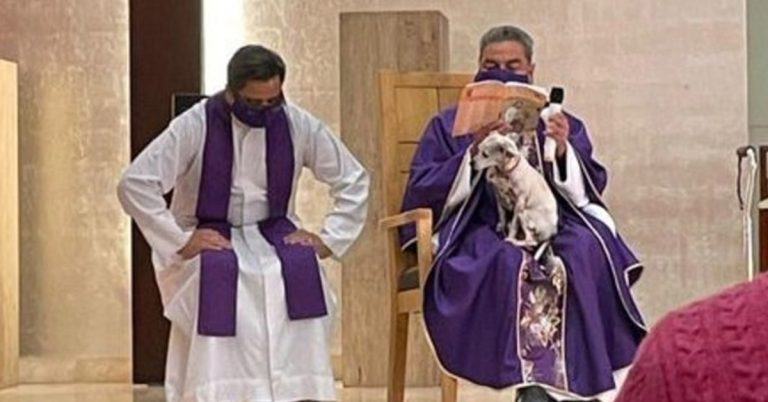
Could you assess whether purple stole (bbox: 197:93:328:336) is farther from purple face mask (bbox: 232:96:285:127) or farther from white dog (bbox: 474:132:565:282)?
white dog (bbox: 474:132:565:282)

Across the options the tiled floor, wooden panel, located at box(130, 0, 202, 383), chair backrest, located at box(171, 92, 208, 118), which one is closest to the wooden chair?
the tiled floor

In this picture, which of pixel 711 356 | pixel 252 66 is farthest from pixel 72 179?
pixel 711 356

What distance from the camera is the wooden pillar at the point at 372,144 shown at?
5633 millimetres

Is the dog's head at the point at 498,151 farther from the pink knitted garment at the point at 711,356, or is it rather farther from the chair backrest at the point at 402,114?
the pink knitted garment at the point at 711,356

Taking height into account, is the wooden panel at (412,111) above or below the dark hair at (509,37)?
below

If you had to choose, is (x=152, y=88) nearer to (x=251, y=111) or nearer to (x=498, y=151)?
(x=251, y=111)

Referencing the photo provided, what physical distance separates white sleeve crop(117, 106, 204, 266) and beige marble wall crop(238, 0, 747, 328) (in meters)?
2.80

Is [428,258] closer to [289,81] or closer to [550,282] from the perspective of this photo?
[550,282]

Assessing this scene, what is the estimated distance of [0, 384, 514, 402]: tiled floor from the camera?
16.9 feet

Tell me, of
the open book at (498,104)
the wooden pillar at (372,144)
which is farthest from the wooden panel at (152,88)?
the open book at (498,104)

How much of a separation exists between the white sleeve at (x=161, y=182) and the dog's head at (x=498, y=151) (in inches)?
30.9

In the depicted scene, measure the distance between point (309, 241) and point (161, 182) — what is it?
43 centimetres

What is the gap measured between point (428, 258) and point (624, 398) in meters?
3.09

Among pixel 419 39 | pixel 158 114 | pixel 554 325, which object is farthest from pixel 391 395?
pixel 158 114
